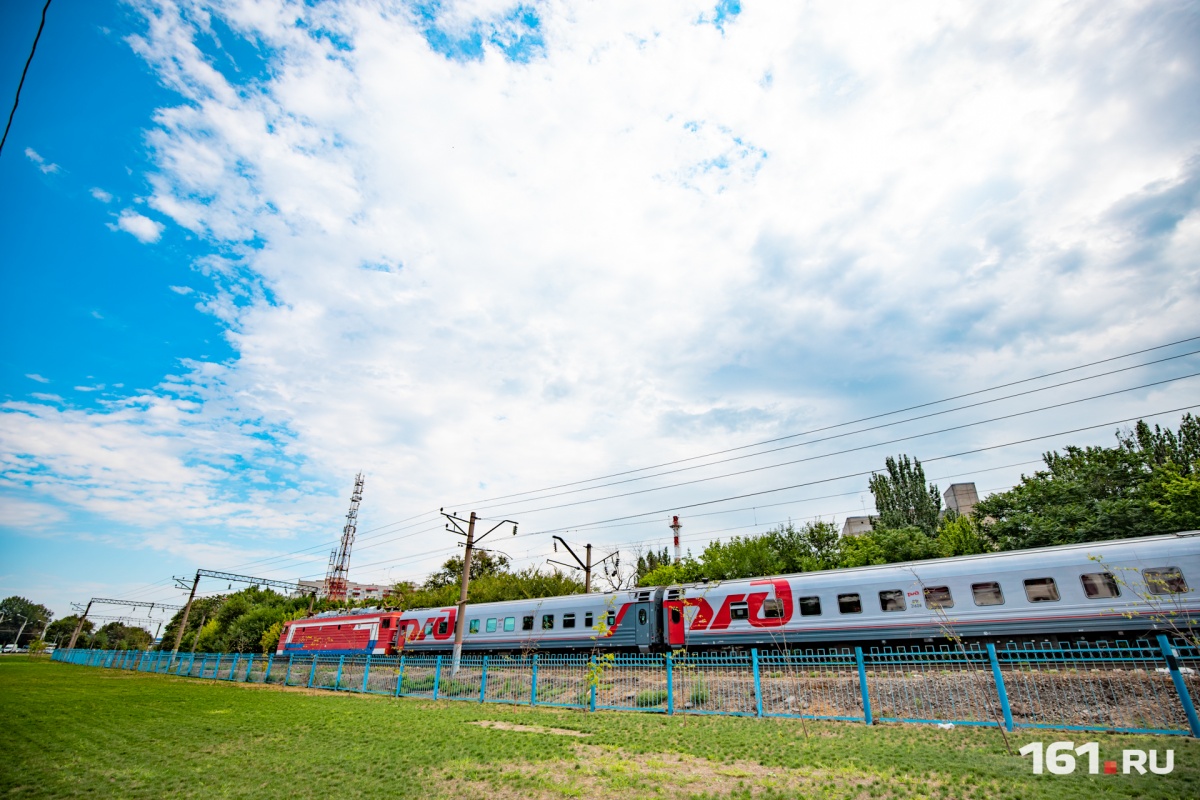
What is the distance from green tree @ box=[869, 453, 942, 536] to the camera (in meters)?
39.6

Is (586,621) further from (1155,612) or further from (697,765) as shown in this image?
(1155,612)

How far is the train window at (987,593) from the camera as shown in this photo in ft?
54.0

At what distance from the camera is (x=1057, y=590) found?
15656mm

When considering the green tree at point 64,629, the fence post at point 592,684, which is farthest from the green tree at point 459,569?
the green tree at point 64,629

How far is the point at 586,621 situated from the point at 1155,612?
60.6 feet

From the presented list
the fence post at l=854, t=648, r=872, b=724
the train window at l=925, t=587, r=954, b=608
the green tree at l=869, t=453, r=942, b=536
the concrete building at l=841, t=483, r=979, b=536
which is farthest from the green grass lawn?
the concrete building at l=841, t=483, r=979, b=536

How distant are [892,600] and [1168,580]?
6.60m

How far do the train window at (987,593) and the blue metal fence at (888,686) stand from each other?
135 centimetres

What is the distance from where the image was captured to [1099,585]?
15.2 metres

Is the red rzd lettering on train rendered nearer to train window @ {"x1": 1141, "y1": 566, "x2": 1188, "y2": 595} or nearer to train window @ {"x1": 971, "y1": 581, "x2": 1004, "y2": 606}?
train window @ {"x1": 971, "y1": 581, "x2": 1004, "y2": 606}

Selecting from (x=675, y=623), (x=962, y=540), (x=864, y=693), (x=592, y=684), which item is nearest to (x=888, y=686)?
(x=864, y=693)

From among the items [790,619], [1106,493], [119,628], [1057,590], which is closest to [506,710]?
[790,619]

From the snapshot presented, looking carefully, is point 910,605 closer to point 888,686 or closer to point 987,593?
point 987,593

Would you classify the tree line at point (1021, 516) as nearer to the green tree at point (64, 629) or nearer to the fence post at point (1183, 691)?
the fence post at point (1183, 691)
